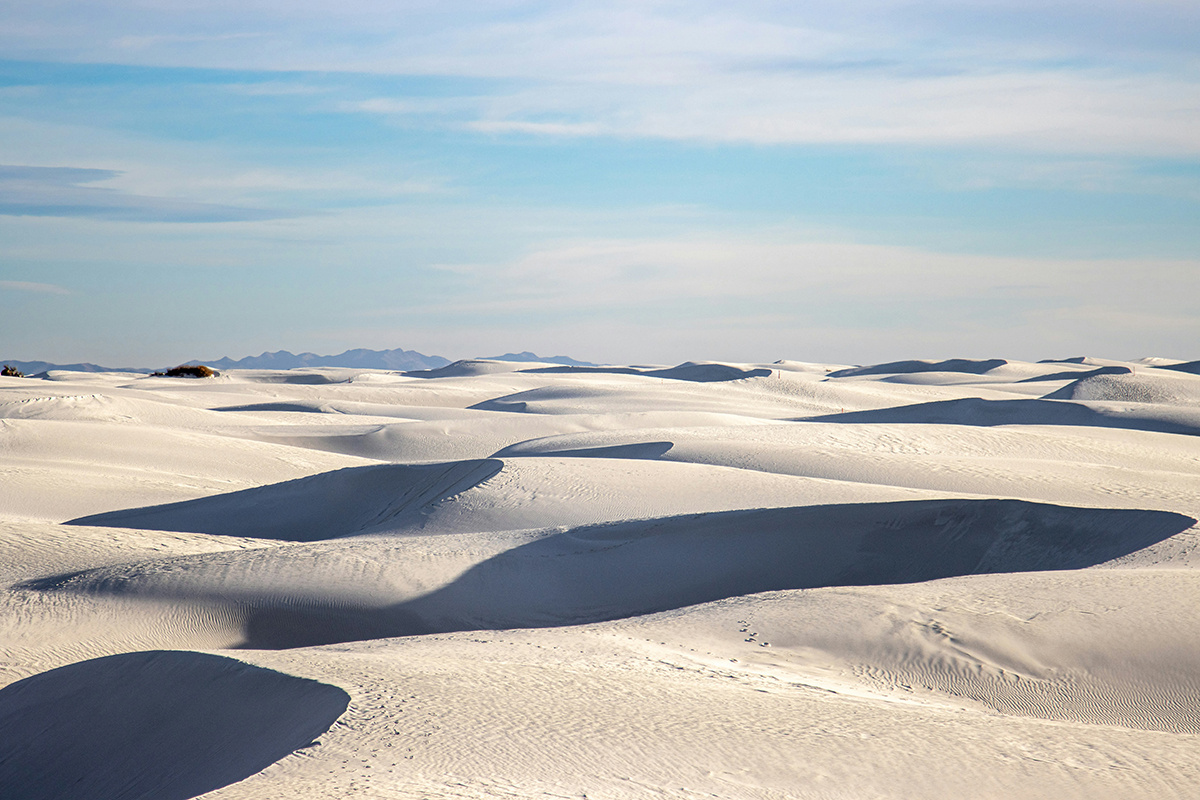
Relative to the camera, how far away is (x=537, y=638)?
14.5 feet

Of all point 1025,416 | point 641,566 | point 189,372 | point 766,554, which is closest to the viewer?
point 641,566

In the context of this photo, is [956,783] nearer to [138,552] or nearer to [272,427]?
[138,552]

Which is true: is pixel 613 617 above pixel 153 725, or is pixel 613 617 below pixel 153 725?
below

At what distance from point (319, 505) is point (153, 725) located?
598 centimetres

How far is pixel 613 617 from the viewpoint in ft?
18.6

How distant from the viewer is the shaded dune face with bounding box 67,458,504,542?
8.42 meters

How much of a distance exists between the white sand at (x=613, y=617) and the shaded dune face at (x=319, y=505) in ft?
0.13

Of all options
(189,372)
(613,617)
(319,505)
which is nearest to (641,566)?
(613,617)

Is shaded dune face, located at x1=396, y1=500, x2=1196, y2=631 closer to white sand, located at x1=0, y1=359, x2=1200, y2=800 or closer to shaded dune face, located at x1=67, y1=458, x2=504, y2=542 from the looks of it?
white sand, located at x1=0, y1=359, x2=1200, y2=800

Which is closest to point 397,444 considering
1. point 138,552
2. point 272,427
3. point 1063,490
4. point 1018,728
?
point 272,427

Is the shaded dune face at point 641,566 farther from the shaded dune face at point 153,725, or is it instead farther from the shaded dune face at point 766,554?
the shaded dune face at point 153,725

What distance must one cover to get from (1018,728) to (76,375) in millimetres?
33618

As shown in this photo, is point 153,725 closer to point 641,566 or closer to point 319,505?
point 641,566

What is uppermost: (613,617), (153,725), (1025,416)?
(1025,416)
